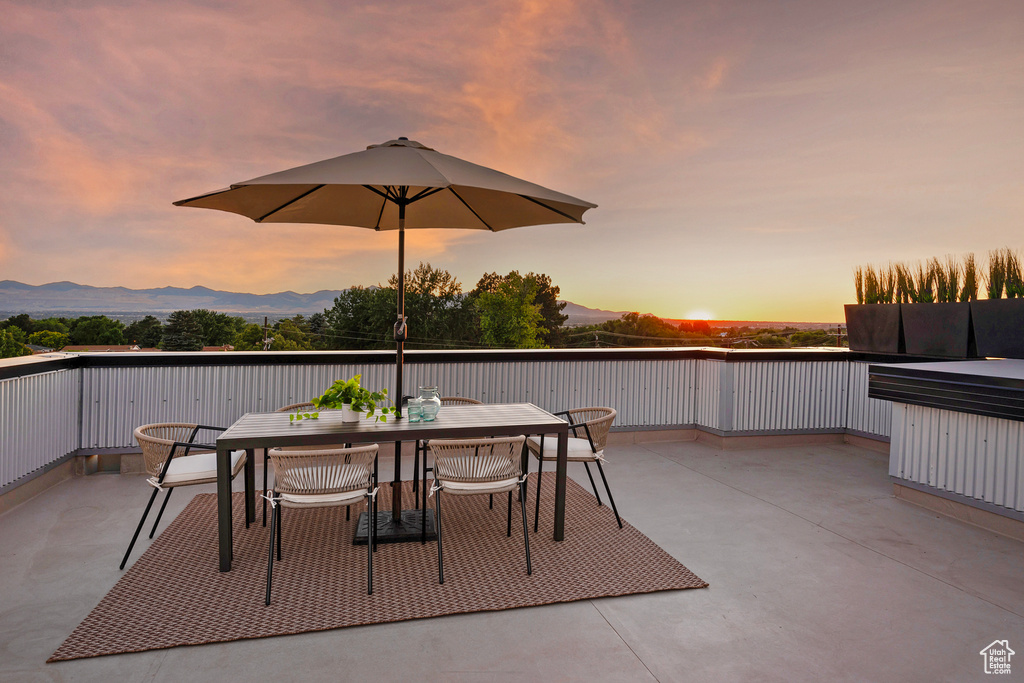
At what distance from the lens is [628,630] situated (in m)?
2.38

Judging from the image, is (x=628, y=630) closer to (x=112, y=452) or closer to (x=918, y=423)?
(x=918, y=423)

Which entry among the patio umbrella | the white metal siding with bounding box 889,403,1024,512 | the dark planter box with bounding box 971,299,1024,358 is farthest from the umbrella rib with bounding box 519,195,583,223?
the dark planter box with bounding box 971,299,1024,358

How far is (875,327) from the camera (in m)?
6.02

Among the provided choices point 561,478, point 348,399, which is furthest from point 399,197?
point 561,478

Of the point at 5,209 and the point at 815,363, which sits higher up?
the point at 5,209

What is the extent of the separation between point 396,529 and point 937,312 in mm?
5535

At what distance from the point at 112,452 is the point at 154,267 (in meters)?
26.4

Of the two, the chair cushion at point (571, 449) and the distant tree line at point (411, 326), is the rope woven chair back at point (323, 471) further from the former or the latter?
the distant tree line at point (411, 326)

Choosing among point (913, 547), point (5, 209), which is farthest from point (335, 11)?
point (5, 209)

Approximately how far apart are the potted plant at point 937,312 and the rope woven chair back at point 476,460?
4.80 metres

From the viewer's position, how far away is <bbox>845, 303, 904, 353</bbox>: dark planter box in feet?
19.1

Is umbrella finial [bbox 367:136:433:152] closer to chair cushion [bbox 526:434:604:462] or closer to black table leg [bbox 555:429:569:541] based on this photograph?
black table leg [bbox 555:429:569:541]
